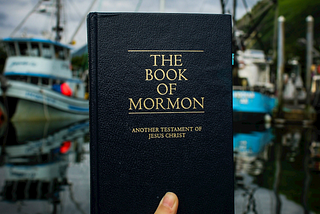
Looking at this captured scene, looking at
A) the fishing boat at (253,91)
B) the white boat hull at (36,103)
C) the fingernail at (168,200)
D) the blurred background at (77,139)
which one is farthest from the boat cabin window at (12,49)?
the fingernail at (168,200)

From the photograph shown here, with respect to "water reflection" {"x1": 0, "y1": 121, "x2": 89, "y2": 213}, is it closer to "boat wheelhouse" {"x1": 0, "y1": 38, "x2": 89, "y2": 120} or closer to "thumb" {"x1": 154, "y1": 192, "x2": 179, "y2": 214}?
"thumb" {"x1": 154, "y1": 192, "x2": 179, "y2": 214}

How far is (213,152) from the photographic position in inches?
50.6

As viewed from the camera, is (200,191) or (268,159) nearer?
(200,191)

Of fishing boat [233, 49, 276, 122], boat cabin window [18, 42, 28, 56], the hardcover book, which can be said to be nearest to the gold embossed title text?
the hardcover book

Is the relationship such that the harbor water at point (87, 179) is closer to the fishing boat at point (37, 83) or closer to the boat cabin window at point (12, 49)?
the fishing boat at point (37, 83)

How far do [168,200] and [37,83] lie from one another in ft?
57.7

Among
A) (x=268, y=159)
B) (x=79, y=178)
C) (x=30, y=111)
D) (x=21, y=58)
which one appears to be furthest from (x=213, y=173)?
(x=21, y=58)

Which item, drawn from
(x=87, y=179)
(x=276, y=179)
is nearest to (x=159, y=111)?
(x=87, y=179)

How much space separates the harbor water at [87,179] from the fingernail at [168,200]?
195 cm

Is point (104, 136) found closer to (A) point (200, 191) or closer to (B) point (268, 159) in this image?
(A) point (200, 191)

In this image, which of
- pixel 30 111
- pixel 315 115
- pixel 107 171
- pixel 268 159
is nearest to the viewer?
pixel 107 171

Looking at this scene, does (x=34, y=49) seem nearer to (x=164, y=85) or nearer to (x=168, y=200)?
(x=164, y=85)

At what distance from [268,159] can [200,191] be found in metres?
4.60

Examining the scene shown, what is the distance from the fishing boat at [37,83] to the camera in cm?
1582
